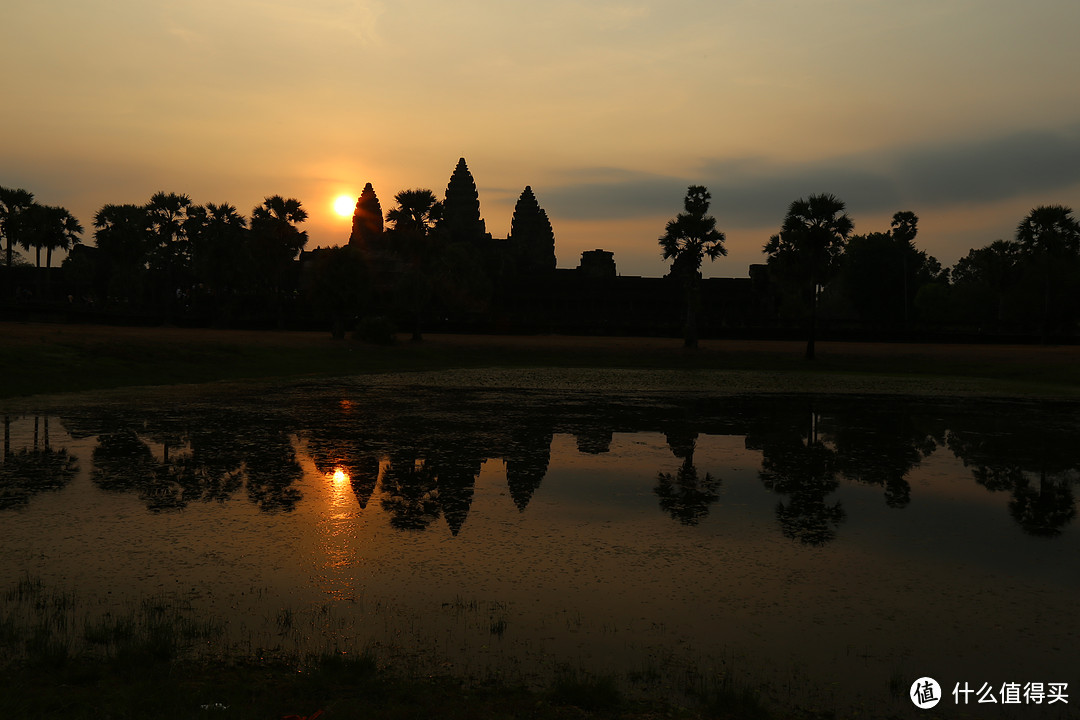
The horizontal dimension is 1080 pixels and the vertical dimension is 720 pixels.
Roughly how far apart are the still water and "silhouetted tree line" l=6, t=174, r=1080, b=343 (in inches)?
1421

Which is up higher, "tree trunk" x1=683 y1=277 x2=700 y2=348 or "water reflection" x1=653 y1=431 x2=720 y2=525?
"tree trunk" x1=683 y1=277 x2=700 y2=348

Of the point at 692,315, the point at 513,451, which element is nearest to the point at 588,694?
the point at 513,451

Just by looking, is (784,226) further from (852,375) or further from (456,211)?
(456,211)

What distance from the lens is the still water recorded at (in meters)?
6.16

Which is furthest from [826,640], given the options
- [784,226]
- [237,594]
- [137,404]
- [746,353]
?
[784,226]

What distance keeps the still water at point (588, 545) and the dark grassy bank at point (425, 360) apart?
1072cm

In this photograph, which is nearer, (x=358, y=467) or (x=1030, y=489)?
(x=1030, y=489)

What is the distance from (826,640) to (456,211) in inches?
5498

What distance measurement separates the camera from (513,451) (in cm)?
1504

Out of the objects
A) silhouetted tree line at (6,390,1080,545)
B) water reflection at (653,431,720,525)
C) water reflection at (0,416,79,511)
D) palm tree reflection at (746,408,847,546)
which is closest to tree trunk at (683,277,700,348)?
silhouetted tree line at (6,390,1080,545)

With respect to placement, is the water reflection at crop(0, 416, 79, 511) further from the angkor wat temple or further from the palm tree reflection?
the angkor wat temple

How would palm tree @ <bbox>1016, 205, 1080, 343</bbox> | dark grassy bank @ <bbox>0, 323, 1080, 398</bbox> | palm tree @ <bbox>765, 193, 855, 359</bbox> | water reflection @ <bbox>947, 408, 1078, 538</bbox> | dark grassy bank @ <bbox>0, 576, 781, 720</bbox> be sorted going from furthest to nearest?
palm tree @ <bbox>1016, 205, 1080, 343</bbox>, palm tree @ <bbox>765, 193, 855, 359</bbox>, dark grassy bank @ <bbox>0, 323, 1080, 398</bbox>, water reflection @ <bbox>947, 408, 1078, 538</bbox>, dark grassy bank @ <bbox>0, 576, 781, 720</bbox>

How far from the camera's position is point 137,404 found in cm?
2102

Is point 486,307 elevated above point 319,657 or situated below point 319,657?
above
